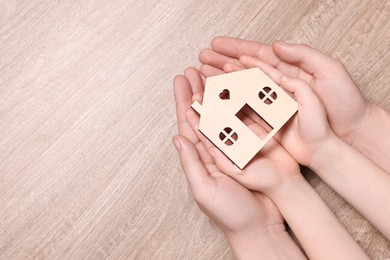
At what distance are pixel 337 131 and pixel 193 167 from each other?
9.6 inches

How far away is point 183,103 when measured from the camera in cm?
75

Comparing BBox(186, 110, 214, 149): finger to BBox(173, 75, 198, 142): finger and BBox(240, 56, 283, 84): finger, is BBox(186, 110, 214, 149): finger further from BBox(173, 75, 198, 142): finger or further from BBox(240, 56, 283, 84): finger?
BBox(240, 56, 283, 84): finger

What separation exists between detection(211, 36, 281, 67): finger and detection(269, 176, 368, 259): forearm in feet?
0.66

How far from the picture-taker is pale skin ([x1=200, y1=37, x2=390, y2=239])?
2.27 ft

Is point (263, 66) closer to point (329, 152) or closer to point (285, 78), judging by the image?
point (285, 78)

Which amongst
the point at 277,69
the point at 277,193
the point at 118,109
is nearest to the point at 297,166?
the point at 277,193

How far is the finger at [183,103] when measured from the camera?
2.43 ft

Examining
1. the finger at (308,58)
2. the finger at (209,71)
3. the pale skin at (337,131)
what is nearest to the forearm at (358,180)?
the pale skin at (337,131)

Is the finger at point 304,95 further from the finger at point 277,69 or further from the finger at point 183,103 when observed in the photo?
the finger at point 183,103

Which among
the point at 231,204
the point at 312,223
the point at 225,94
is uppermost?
the point at 225,94

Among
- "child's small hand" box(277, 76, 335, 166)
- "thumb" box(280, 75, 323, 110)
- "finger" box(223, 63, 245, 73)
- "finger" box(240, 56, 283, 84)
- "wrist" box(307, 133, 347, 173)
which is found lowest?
"wrist" box(307, 133, 347, 173)

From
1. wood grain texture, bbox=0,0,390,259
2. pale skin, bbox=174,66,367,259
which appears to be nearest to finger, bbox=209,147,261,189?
pale skin, bbox=174,66,367,259

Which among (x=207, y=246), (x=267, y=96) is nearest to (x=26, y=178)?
(x=207, y=246)

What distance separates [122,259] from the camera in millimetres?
769
